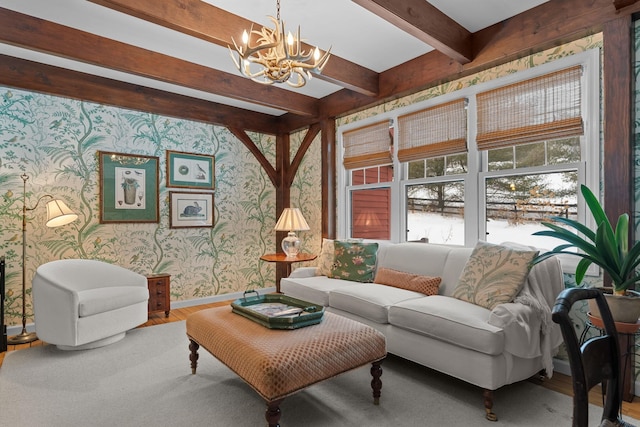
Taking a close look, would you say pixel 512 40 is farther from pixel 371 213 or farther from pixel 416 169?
pixel 371 213

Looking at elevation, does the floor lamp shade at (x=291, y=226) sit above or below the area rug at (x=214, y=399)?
above

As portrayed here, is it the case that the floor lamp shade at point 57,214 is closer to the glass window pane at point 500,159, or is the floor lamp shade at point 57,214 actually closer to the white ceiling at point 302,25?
the white ceiling at point 302,25

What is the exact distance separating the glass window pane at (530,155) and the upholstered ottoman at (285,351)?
1.91 m

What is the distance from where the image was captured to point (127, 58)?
3.21 meters

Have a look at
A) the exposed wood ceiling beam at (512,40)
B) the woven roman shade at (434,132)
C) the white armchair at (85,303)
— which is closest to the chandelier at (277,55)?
the exposed wood ceiling beam at (512,40)

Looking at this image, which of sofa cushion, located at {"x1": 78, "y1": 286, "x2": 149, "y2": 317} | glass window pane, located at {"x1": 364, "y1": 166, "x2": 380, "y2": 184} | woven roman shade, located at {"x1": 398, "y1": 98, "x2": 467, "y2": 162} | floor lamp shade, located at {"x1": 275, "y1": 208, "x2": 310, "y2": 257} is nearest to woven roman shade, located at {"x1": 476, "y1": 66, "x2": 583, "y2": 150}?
woven roman shade, located at {"x1": 398, "y1": 98, "x2": 467, "y2": 162}

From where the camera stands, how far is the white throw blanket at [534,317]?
206 cm

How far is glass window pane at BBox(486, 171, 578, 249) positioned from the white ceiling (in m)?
1.30

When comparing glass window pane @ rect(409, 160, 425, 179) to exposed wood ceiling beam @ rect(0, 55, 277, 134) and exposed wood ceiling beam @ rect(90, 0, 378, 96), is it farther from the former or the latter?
exposed wood ceiling beam @ rect(0, 55, 277, 134)

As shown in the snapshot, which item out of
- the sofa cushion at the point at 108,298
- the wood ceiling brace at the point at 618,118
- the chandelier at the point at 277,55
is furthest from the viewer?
the sofa cushion at the point at 108,298

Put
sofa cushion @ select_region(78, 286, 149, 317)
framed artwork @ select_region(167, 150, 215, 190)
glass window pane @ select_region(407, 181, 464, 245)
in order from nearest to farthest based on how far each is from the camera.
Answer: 1. sofa cushion @ select_region(78, 286, 149, 317)
2. glass window pane @ select_region(407, 181, 464, 245)
3. framed artwork @ select_region(167, 150, 215, 190)

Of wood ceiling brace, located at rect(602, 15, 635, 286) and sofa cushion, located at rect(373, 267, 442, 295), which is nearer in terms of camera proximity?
wood ceiling brace, located at rect(602, 15, 635, 286)

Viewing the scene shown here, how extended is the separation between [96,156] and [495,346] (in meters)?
4.16

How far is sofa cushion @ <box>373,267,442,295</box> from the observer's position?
9.53 feet
